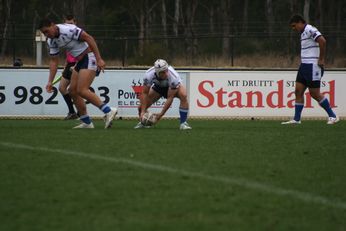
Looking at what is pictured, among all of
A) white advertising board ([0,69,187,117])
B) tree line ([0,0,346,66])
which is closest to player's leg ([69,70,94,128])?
white advertising board ([0,69,187,117])

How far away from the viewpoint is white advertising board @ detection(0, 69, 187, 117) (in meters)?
20.7

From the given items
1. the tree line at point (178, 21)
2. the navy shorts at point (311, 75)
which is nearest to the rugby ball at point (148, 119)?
the navy shorts at point (311, 75)

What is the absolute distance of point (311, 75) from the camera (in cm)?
1653

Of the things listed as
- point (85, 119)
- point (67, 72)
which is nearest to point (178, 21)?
point (67, 72)

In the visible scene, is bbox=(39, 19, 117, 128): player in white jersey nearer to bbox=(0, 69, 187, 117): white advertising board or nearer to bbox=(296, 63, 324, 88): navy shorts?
bbox=(296, 63, 324, 88): navy shorts

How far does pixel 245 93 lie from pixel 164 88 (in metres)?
6.30

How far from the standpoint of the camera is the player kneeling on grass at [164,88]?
14.7m

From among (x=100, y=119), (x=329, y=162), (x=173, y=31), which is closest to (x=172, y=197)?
(x=329, y=162)

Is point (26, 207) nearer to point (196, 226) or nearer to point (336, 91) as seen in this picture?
point (196, 226)

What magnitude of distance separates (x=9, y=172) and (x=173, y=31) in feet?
146

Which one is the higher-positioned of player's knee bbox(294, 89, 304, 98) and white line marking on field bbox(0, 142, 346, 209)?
white line marking on field bbox(0, 142, 346, 209)

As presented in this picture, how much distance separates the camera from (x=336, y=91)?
21250 millimetres

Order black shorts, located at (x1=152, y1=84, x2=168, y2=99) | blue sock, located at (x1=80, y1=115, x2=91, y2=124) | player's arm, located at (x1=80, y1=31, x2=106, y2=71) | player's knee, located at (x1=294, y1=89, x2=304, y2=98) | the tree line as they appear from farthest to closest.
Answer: the tree line → player's knee, located at (x1=294, y1=89, x2=304, y2=98) → black shorts, located at (x1=152, y1=84, x2=168, y2=99) → blue sock, located at (x1=80, y1=115, x2=91, y2=124) → player's arm, located at (x1=80, y1=31, x2=106, y2=71)

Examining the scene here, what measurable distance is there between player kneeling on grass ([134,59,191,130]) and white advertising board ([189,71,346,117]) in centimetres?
584
